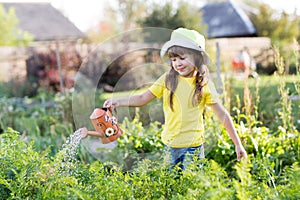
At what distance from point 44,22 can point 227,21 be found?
1054 centimetres

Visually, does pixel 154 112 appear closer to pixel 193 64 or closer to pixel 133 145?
pixel 133 145

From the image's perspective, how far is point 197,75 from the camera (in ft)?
8.87

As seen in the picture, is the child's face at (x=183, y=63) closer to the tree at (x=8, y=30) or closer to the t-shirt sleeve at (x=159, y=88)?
the t-shirt sleeve at (x=159, y=88)

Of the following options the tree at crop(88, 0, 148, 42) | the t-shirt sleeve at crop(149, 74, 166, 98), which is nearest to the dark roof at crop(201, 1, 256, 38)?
the tree at crop(88, 0, 148, 42)

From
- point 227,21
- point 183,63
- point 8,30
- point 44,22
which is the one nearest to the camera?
point 183,63

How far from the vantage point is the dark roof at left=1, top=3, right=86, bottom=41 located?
24.3 m

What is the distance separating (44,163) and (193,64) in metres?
1.04

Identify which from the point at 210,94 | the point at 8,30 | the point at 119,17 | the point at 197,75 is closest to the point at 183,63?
the point at 197,75

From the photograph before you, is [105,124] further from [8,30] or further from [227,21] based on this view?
[227,21]

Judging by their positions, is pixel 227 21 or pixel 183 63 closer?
pixel 183 63

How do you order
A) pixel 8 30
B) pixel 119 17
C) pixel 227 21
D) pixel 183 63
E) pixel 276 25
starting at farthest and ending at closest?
pixel 119 17 → pixel 227 21 → pixel 276 25 → pixel 8 30 → pixel 183 63

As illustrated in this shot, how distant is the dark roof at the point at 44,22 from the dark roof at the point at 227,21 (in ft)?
24.1

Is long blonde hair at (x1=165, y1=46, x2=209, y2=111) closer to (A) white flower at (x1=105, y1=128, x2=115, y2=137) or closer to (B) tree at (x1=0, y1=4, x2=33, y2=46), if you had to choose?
(A) white flower at (x1=105, y1=128, x2=115, y2=137)

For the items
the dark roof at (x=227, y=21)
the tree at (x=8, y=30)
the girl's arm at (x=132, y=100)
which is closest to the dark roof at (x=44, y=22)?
the tree at (x=8, y=30)
